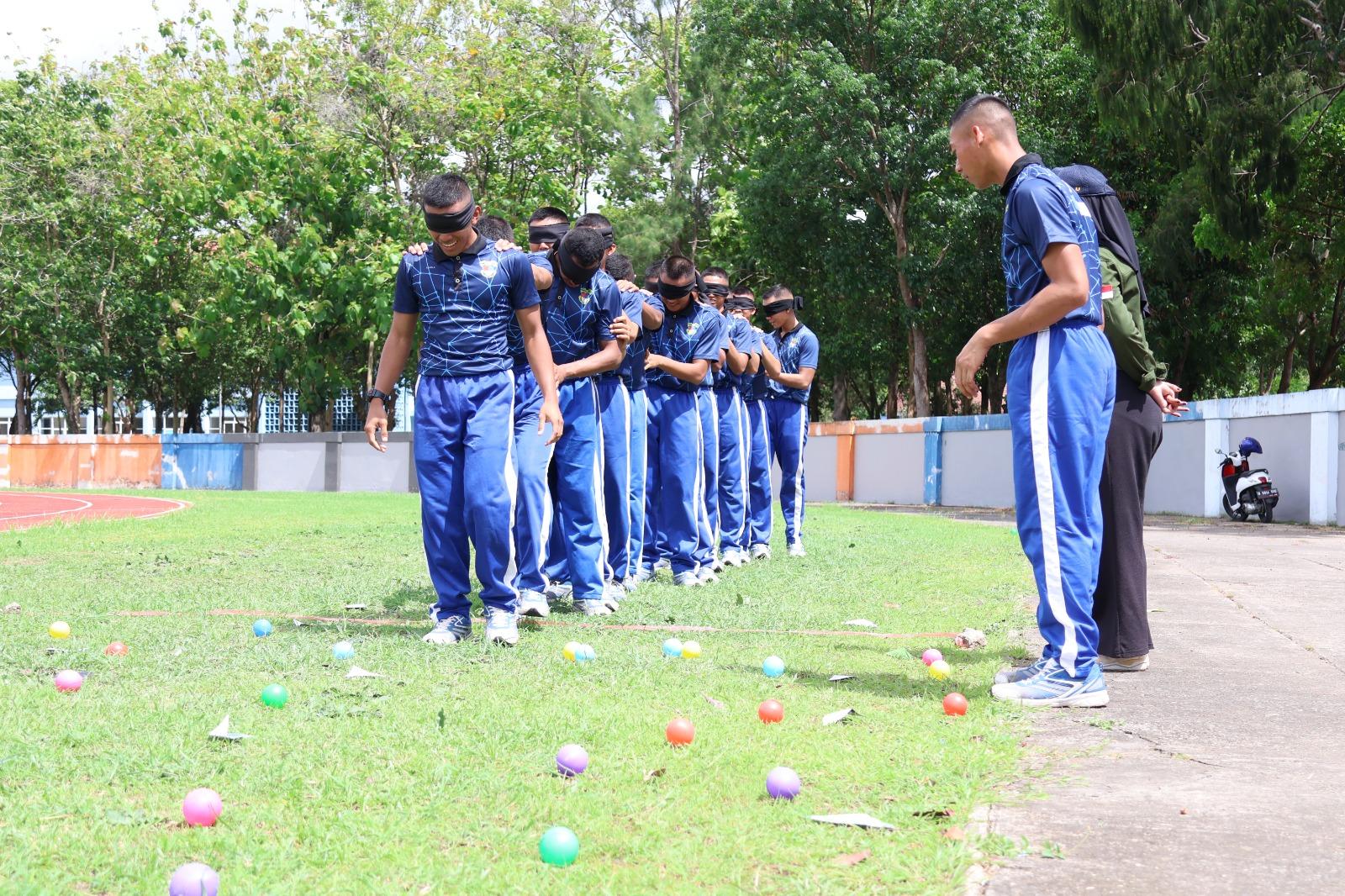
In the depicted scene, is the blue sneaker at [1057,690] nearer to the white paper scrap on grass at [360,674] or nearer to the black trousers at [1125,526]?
the black trousers at [1125,526]

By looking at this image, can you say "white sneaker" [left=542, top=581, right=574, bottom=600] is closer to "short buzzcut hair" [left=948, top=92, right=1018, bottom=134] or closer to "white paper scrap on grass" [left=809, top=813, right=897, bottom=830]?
"short buzzcut hair" [left=948, top=92, right=1018, bottom=134]

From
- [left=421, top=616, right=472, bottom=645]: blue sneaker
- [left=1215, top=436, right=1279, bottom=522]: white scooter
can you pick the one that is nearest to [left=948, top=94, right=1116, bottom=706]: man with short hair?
[left=421, top=616, right=472, bottom=645]: blue sneaker

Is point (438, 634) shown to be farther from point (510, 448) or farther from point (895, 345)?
point (895, 345)

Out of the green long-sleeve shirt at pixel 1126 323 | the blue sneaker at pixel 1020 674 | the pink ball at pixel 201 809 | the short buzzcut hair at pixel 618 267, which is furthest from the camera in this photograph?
the short buzzcut hair at pixel 618 267

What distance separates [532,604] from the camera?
21.5 ft

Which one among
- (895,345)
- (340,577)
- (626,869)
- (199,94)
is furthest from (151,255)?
(626,869)

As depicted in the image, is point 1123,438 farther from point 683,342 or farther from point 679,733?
point 683,342

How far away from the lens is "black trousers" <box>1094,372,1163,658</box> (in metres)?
5.08

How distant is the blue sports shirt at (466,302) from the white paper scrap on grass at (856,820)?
11.1 ft

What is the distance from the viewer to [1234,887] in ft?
8.55

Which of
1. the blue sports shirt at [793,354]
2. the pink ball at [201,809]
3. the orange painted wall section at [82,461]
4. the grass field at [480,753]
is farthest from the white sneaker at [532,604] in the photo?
the orange painted wall section at [82,461]

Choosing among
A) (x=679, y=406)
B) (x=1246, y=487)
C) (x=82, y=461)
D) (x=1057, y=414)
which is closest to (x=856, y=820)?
(x=1057, y=414)

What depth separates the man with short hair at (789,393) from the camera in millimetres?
10594

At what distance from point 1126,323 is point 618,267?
3.96 meters
